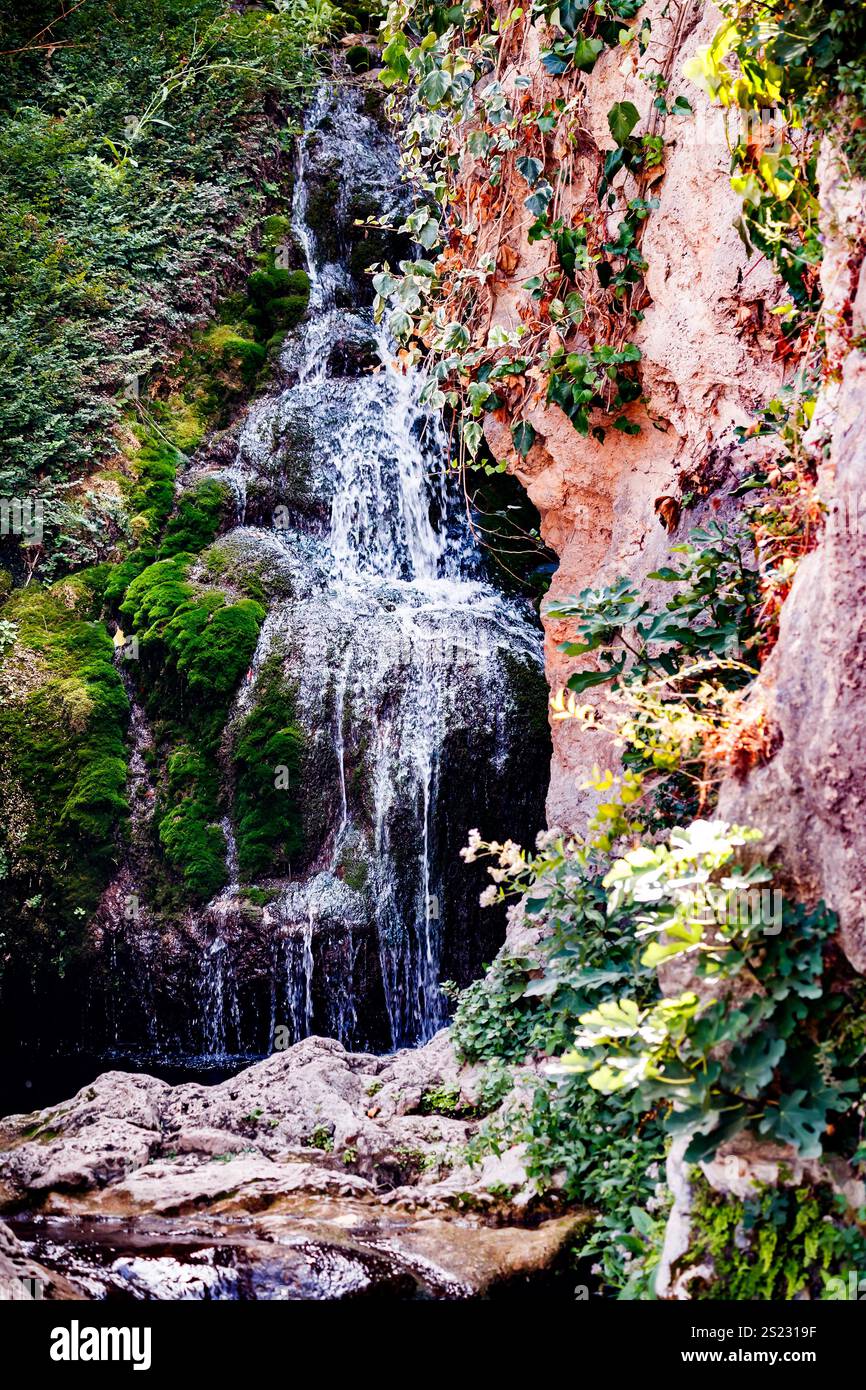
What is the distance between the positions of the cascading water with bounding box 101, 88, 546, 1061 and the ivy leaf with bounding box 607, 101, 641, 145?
242cm

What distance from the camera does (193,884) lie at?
822cm

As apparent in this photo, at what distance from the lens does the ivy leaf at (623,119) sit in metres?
5.25

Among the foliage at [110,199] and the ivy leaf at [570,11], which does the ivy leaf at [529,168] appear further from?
the foliage at [110,199]

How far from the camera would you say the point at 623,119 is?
17.3ft

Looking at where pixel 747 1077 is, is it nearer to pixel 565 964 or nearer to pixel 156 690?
pixel 565 964

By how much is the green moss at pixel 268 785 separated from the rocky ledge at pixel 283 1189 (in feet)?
7.31

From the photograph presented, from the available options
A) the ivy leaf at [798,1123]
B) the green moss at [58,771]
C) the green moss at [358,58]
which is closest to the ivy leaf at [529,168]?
the ivy leaf at [798,1123]

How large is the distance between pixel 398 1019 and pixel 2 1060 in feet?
9.97

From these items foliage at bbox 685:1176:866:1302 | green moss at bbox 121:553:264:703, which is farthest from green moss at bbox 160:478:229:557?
foliage at bbox 685:1176:866:1302

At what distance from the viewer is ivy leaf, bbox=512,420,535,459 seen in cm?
592

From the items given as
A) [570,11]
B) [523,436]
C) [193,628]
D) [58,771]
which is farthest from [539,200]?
[58,771]

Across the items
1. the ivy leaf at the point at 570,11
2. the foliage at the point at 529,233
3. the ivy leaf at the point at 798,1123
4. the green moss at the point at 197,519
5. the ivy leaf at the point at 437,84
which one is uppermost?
the ivy leaf at the point at 570,11
